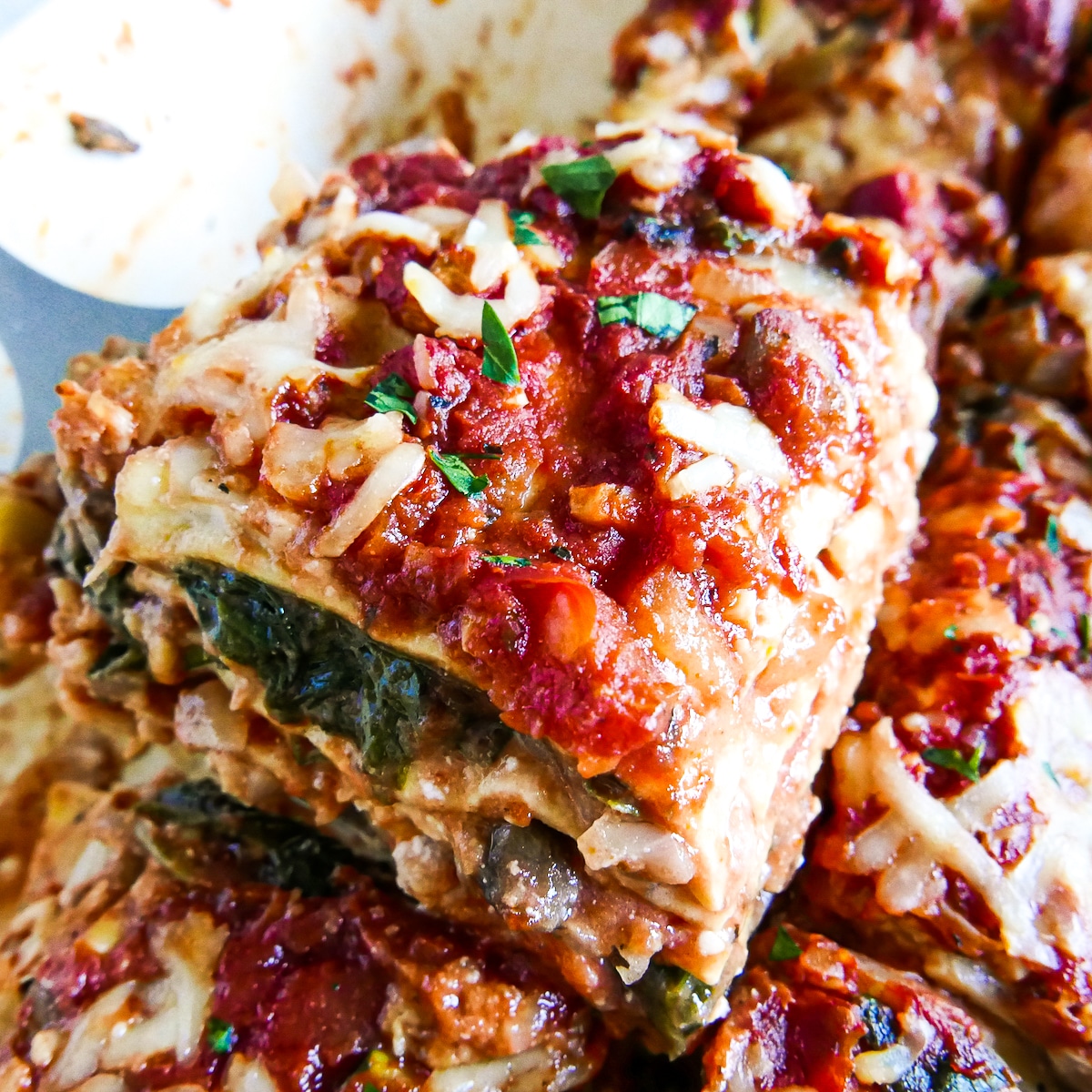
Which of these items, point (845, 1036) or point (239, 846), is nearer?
point (845, 1036)

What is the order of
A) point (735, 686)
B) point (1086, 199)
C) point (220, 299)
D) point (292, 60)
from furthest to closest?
point (292, 60)
point (1086, 199)
point (220, 299)
point (735, 686)

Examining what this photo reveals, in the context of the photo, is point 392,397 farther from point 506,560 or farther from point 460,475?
point 506,560

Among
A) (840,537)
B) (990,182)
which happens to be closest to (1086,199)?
(990,182)

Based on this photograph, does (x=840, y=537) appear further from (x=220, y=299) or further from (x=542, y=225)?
(x=220, y=299)

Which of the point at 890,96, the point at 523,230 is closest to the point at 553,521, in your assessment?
the point at 523,230

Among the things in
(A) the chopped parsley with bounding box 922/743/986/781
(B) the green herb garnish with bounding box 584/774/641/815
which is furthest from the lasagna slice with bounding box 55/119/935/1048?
(A) the chopped parsley with bounding box 922/743/986/781

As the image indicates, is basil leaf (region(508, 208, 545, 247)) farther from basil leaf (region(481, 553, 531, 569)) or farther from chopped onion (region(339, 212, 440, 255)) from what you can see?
basil leaf (region(481, 553, 531, 569))

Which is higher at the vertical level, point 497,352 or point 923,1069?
point 497,352
